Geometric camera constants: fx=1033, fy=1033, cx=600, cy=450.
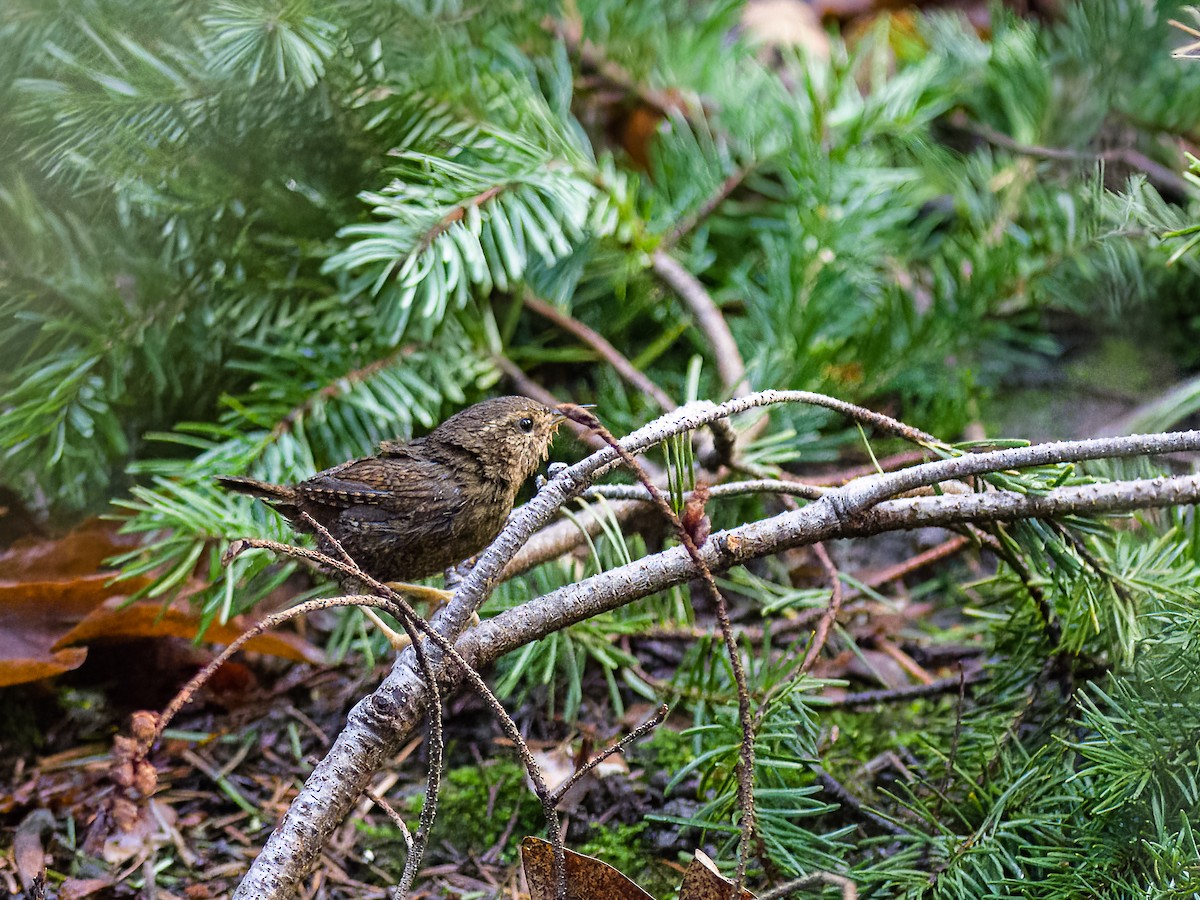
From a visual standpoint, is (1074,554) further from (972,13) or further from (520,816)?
(972,13)

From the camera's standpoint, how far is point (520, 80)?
317 cm

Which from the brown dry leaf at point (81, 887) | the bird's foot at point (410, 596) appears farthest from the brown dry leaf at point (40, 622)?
the bird's foot at point (410, 596)

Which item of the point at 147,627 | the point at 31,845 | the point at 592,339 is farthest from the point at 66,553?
the point at 592,339

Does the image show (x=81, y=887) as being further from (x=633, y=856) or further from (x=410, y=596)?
(x=633, y=856)

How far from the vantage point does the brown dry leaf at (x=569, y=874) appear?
1.65m

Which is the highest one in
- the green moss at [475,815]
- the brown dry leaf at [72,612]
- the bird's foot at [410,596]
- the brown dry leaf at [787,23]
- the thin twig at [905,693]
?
the brown dry leaf at [787,23]

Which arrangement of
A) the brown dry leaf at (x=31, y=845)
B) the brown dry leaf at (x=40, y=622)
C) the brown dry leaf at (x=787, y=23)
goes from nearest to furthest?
the brown dry leaf at (x=31, y=845) < the brown dry leaf at (x=40, y=622) < the brown dry leaf at (x=787, y=23)

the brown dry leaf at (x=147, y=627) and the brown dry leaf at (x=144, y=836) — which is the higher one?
the brown dry leaf at (x=147, y=627)

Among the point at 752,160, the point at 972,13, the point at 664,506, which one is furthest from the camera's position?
the point at 972,13

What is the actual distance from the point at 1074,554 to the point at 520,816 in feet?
4.25

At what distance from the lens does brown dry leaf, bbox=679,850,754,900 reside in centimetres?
156

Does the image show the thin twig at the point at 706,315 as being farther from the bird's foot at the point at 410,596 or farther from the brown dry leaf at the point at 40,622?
the brown dry leaf at the point at 40,622

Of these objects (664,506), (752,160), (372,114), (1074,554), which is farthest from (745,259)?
(664,506)

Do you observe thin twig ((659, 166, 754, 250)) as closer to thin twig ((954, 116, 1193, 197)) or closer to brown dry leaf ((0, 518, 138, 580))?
thin twig ((954, 116, 1193, 197))
